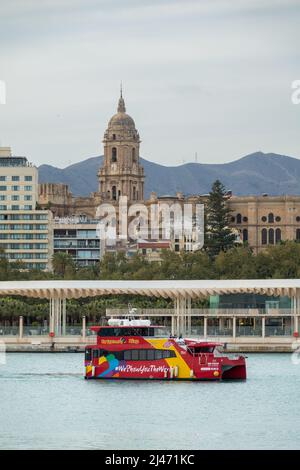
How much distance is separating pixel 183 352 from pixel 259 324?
40528mm

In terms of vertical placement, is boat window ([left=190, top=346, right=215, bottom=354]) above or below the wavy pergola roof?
below

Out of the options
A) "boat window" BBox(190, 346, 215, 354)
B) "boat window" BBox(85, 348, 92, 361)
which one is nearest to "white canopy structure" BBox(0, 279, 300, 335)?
"boat window" BBox(85, 348, 92, 361)

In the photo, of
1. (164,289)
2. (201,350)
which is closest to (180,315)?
(164,289)

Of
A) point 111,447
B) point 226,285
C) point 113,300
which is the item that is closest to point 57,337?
point 226,285

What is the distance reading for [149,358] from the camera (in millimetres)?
88875

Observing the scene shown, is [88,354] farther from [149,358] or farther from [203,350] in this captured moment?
[203,350]

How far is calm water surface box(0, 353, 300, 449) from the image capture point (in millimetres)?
67688

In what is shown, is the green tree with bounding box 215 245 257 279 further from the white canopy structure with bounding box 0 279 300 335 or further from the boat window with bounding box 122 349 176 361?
the boat window with bounding box 122 349 176 361

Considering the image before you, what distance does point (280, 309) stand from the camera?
404 feet

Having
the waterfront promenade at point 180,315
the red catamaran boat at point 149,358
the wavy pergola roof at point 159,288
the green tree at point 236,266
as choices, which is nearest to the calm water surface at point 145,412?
the red catamaran boat at point 149,358

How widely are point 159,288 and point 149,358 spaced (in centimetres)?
3266

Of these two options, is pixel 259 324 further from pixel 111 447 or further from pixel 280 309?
pixel 111 447

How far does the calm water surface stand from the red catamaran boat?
40.6 inches
